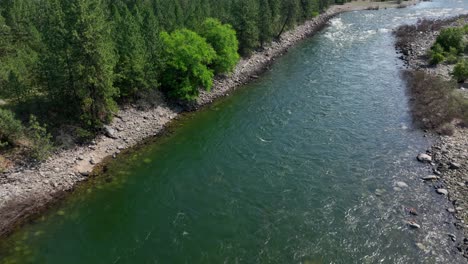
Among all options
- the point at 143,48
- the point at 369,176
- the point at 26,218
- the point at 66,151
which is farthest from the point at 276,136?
the point at 26,218

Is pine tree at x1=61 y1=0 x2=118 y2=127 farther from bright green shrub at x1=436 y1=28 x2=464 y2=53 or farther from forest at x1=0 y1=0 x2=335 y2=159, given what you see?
bright green shrub at x1=436 y1=28 x2=464 y2=53

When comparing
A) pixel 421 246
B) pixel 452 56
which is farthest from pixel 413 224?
pixel 452 56

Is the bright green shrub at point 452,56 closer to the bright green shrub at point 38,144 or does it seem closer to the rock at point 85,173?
the rock at point 85,173

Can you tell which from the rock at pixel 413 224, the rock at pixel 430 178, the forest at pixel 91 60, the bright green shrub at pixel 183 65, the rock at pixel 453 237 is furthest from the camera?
the bright green shrub at pixel 183 65

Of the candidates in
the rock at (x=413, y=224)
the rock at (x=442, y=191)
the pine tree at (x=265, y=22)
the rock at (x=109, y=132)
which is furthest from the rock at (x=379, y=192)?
the pine tree at (x=265, y=22)

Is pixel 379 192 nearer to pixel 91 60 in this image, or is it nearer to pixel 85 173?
pixel 85 173

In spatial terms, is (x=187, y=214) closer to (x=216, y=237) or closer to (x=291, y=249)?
(x=216, y=237)
